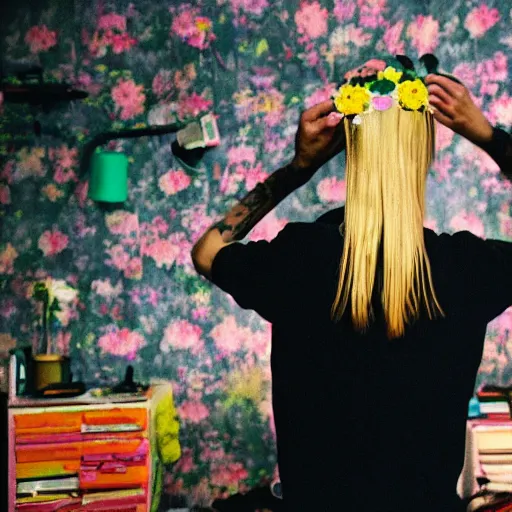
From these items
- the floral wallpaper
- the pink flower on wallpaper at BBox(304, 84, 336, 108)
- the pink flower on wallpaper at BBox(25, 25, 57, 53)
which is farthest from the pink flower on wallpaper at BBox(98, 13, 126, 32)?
the pink flower on wallpaper at BBox(304, 84, 336, 108)

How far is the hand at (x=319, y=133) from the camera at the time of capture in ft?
5.15

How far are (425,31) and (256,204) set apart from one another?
1256 mm

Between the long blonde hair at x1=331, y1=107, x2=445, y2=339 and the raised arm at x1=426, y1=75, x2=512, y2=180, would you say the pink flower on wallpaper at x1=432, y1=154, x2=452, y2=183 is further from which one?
the long blonde hair at x1=331, y1=107, x2=445, y2=339

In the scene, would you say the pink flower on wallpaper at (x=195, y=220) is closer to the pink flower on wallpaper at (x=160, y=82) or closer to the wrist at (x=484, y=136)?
the pink flower on wallpaper at (x=160, y=82)

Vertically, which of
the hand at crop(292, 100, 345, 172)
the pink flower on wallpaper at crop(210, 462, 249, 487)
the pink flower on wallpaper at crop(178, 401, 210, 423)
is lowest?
the pink flower on wallpaper at crop(210, 462, 249, 487)

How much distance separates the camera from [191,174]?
2551 mm

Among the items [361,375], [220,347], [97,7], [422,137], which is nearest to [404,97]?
[422,137]

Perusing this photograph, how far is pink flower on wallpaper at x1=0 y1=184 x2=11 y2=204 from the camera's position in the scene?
→ 2.54m

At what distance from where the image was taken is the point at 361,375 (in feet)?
4.23

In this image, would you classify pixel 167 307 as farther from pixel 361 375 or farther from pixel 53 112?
pixel 361 375

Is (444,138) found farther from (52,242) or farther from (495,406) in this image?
(52,242)

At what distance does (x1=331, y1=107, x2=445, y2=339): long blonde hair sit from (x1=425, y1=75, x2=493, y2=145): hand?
0.21 meters

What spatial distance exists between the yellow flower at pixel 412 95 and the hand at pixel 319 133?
0.54ft

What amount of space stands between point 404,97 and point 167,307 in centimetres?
141
